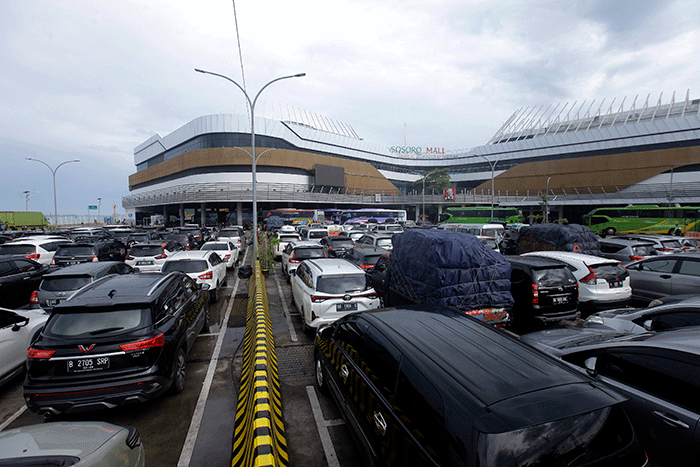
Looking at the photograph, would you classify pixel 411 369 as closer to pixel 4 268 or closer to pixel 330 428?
pixel 330 428

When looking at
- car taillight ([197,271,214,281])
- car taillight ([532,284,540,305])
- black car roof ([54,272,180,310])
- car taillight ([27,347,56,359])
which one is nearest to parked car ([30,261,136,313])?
car taillight ([197,271,214,281])

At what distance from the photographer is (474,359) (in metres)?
2.93

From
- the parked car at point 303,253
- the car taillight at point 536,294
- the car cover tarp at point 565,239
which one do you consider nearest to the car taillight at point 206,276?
the parked car at point 303,253

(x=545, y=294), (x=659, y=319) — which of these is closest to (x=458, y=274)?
(x=545, y=294)

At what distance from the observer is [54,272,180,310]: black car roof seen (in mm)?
4847

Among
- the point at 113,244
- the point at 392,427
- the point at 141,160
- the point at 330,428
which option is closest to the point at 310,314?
the point at 330,428

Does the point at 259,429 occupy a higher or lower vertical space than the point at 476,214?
lower

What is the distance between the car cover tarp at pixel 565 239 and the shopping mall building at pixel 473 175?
37.6m

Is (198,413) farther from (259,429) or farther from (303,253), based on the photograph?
(303,253)

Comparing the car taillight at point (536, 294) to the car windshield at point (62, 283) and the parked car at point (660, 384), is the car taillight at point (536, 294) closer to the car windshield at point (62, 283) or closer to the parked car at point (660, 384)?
the parked car at point (660, 384)

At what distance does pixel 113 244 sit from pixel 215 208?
49.6 metres

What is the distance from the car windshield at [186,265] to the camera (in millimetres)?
10539

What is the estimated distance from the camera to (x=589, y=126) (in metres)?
60.8

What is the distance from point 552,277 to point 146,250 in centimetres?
1351
